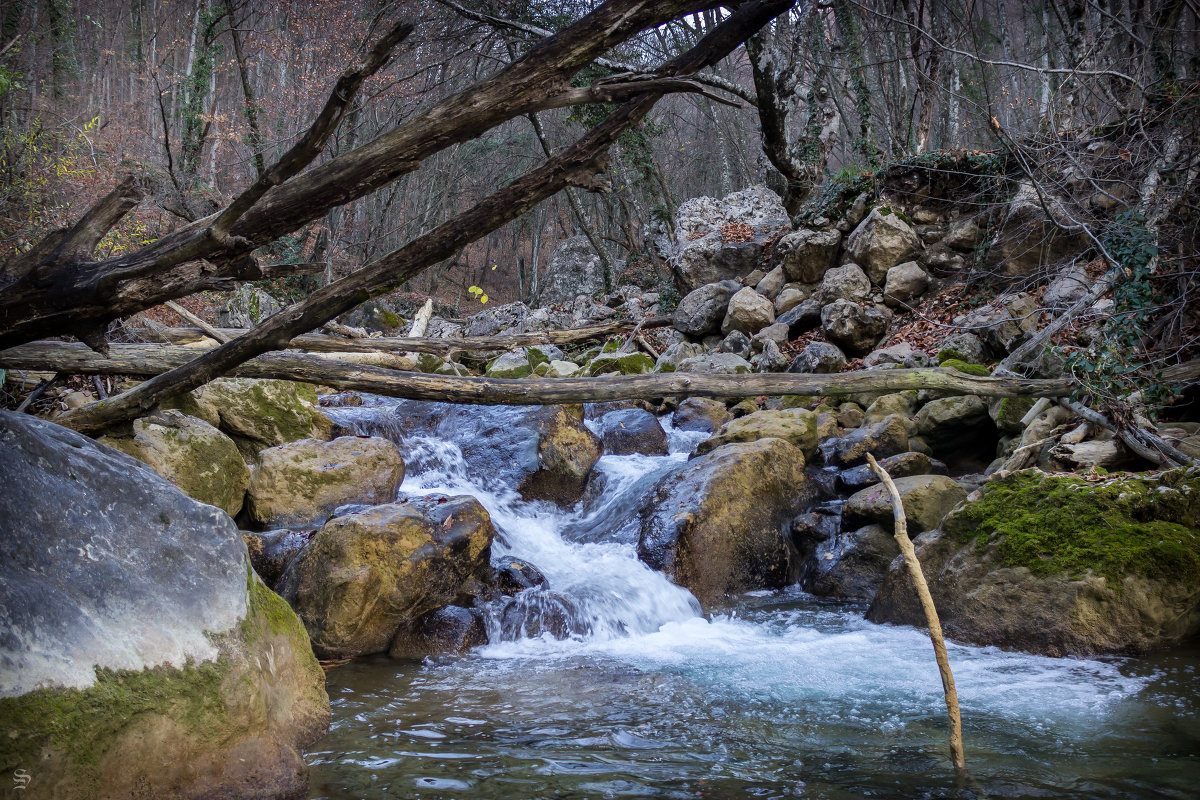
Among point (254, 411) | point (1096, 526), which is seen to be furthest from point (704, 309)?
point (1096, 526)

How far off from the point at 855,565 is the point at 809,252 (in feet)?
23.7

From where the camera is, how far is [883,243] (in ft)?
35.9

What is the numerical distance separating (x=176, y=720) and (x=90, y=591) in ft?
1.87

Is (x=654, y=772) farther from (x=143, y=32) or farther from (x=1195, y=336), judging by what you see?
(x=143, y=32)

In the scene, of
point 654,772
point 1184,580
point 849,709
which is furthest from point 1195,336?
point 654,772

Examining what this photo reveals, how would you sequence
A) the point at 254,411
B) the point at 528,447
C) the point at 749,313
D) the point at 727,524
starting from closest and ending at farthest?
the point at 727,524 < the point at 254,411 < the point at 528,447 < the point at 749,313

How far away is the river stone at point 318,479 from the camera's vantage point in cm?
613

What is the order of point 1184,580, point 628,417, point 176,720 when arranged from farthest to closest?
point 628,417 → point 1184,580 → point 176,720

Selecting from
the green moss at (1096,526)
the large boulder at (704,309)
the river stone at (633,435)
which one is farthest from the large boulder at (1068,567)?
the large boulder at (704,309)

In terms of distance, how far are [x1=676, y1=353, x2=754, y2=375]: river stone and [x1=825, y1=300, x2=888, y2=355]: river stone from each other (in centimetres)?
131

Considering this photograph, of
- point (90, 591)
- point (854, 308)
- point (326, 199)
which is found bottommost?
point (90, 591)

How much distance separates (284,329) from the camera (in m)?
3.61

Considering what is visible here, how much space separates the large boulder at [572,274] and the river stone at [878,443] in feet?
47.2

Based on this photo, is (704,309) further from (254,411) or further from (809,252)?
(254,411)
